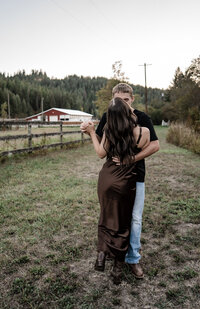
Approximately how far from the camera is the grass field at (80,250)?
6.19 feet

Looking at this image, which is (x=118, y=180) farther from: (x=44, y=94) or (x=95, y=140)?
(x=44, y=94)

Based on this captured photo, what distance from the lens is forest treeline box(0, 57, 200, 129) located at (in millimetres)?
24128

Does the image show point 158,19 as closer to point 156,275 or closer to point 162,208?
point 162,208

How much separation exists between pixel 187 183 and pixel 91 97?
109937mm

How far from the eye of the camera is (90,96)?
111 meters

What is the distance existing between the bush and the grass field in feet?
21.0

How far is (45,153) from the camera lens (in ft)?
31.0

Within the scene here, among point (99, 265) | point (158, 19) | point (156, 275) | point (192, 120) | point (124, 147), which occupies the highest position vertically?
point (158, 19)

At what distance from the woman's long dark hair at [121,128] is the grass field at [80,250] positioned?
1213 millimetres

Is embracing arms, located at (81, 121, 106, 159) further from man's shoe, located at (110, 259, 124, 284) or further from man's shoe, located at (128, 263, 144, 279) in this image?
man's shoe, located at (128, 263, 144, 279)

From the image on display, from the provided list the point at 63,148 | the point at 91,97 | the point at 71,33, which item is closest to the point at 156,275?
the point at 63,148

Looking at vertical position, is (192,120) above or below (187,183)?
above

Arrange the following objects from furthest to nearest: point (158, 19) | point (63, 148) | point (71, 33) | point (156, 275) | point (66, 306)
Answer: point (71, 33), point (158, 19), point (63, 148), point (156, 275), point (66, 306)

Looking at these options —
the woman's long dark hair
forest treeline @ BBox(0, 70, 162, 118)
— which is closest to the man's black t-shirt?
the woman's long dark hair
